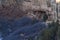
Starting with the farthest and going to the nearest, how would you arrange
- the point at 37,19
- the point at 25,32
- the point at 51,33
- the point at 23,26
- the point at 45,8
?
the point at 45,8 → the point at 37,19 → the point at 23,26 → the point at 25,32 → the point at 51,33

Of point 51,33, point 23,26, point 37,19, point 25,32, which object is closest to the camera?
point 51,33

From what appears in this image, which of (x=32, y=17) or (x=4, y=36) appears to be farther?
(x=32, y=17)

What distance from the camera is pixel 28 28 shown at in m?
10.2

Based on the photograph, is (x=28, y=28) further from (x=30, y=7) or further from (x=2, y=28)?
(x=30, y=7)

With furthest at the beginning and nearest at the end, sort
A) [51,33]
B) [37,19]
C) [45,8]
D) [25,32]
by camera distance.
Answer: [45,8], [37,19], [25,32], [51,33]

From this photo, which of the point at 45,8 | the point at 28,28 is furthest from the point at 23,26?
the point at 45,8

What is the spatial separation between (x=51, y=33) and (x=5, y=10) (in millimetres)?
6298

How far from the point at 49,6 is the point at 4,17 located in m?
2.66

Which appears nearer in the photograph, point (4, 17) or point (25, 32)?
point (25, 32)

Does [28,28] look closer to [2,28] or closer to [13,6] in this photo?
[2,28]

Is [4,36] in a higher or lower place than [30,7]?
lower

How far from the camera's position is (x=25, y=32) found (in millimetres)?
9586

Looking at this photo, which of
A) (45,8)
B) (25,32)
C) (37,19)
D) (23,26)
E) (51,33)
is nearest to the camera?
(51,33)

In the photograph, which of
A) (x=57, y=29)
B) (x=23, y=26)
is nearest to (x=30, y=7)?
(x=23, y=26)
